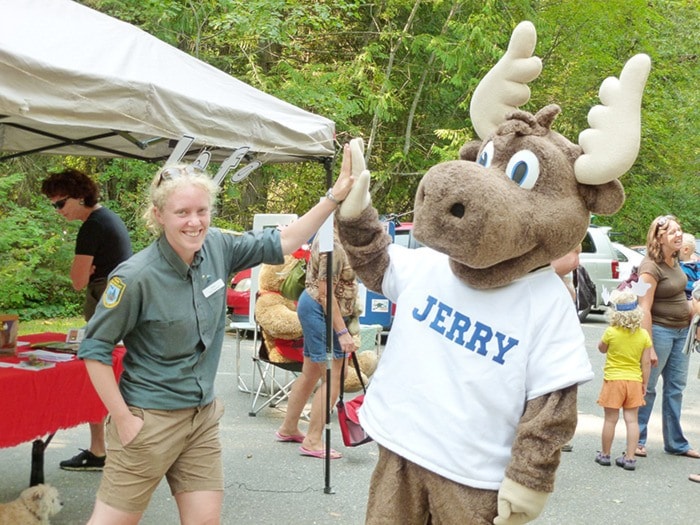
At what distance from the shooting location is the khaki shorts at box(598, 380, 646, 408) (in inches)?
237

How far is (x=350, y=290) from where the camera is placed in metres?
6.14

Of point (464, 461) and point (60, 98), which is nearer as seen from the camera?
point (464, 461)

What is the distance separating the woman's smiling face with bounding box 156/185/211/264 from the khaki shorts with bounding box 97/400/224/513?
24.9 inches

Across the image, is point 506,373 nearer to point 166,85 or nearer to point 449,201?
point 449,201

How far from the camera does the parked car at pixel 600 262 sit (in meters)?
15.5

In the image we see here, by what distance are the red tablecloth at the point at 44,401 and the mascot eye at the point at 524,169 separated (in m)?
2.72

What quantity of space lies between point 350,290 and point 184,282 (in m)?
3.07

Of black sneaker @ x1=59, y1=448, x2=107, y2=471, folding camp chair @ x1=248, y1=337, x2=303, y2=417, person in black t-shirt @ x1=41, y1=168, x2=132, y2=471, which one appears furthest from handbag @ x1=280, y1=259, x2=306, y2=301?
black sneaker @ x1=59, y1=448, x2=107, y2=471

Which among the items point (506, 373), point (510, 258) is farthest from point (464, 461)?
point (510, 258)

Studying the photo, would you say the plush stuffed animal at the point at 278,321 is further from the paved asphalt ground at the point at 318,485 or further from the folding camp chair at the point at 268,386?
the paved asphalt ground at the point at 318,485

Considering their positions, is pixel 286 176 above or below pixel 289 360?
above

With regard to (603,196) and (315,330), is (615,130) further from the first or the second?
(315,330)

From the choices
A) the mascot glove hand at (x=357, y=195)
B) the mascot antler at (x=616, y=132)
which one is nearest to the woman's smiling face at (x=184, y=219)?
the mascot glove hand at (x=357, y=195)

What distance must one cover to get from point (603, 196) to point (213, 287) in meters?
1.52
